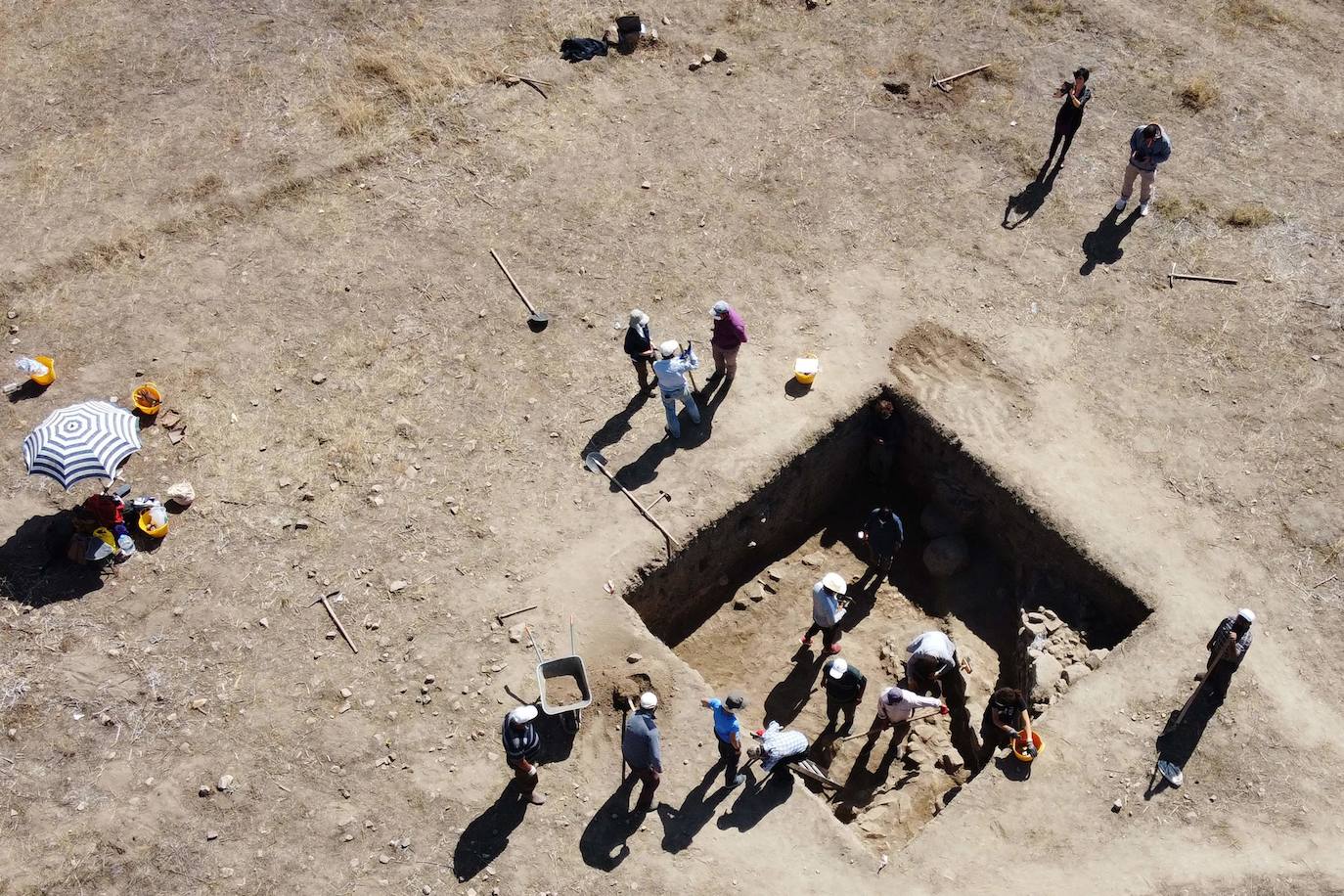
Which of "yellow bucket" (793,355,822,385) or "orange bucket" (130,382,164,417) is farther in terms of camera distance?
"yellow bucket" (793,355,822,385)

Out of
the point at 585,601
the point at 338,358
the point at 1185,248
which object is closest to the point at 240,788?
the point at 585,601

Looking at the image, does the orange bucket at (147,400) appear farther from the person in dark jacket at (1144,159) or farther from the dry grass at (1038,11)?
the dry grass at (1038,11)

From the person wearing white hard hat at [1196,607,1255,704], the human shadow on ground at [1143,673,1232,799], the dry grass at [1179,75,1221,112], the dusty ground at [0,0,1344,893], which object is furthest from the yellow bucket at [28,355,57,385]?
the dry grass at [1179,75,1221,112]

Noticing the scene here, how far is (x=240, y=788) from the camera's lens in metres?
11.1

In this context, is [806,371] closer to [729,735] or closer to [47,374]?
[729,735]

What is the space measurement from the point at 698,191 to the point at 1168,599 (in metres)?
9.41

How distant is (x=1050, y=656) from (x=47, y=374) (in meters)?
14.4

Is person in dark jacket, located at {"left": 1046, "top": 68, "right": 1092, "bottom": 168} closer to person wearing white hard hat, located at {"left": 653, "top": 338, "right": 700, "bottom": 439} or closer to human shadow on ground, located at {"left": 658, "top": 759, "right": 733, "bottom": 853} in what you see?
person wearing white hard hat, located at {"left": 653, "top": 338, "right": 700, "bottom": 439}

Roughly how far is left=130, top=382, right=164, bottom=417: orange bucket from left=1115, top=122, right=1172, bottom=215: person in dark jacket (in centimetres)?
1498

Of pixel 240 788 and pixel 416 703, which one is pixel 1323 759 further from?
pixel 240 788

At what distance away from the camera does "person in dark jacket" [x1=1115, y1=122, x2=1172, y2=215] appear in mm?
15258

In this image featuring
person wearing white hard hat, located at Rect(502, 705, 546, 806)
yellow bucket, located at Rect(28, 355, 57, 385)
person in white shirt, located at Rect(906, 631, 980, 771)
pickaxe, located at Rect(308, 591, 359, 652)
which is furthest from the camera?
yellow bucket, located at Rect(28, 355, 57, 385)

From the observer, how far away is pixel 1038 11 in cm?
1934

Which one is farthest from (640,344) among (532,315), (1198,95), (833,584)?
(1198,95)
